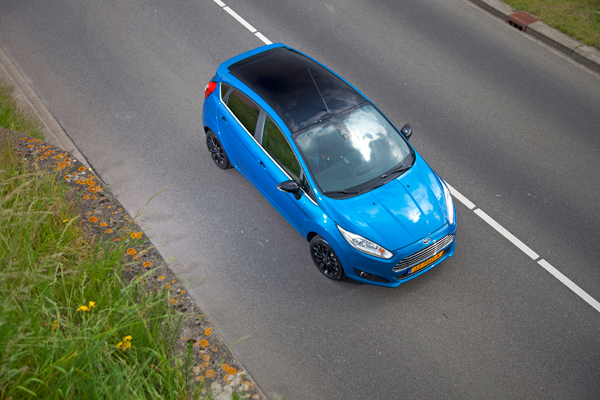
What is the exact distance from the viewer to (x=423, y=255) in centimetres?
573

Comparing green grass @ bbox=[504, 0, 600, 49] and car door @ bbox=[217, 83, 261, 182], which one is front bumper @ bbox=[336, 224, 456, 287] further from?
green grass @ bbox=[504, 0, 600, 49]

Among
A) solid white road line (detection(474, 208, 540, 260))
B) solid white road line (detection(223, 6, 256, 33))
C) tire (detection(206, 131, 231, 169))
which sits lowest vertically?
tire (detection(206, 131, 231, 169))

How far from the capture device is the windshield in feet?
19.3

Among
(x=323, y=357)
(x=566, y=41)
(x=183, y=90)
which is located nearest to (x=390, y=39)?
(x=566, y=41)

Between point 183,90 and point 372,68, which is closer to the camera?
point 183,90

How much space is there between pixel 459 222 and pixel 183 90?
5699 mm

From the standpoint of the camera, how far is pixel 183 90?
Answer: 350 inches

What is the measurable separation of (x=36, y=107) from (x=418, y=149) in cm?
707

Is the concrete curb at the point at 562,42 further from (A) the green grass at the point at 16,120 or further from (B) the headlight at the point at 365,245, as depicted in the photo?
(A) the green grass at the point at 16,120

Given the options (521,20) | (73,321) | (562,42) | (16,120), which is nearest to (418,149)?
(562,42)

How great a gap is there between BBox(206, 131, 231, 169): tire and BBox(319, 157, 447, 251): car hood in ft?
7.69

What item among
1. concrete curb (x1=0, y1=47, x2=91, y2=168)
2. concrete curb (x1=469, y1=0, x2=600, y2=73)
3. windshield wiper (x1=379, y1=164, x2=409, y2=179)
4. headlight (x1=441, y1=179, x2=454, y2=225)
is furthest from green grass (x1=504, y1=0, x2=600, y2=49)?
concrete curb (x1=0, y1=47, x2=91, y2=168)

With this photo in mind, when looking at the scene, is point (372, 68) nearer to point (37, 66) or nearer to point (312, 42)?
point (312, 42)

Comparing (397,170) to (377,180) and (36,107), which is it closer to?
(377,180)
